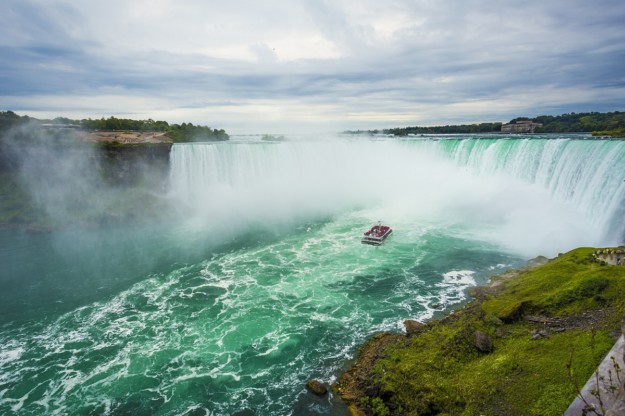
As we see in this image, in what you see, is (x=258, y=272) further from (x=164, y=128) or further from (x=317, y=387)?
(x=164, y=128)

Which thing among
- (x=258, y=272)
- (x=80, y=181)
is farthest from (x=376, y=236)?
(x=80, y=181)

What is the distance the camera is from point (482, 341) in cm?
1176

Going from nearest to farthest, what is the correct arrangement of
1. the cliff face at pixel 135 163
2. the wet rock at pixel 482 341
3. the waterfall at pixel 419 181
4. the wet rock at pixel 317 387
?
1. the wet rock at pixel 482 341
2. the wet rock at pixel 317 387
3. the waterfall at pixel 419 181
4. the cliff face at pixel 135 163

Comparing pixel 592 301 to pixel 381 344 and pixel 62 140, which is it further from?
pixel 62 140

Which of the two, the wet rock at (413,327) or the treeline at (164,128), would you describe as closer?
the wet rock at (413,327)

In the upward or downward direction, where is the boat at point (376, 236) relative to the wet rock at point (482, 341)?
downward

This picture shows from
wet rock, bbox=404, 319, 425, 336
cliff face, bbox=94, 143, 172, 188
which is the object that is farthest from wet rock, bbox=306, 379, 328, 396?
cliff face, bbox=94, 143, 172, 188

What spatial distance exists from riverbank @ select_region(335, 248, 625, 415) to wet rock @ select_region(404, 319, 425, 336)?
0.04m

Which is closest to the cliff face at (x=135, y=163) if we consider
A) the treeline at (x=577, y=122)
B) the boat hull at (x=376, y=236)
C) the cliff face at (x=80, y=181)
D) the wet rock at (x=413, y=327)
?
the cliff face at (x=80, y=181)

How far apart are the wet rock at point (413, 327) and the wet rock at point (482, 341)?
249cm

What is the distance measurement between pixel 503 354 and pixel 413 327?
390 centimetres

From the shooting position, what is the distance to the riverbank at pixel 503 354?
909cm

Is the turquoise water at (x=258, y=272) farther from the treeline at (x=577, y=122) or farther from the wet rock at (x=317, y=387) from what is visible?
the treeline at (x=577, y=122)

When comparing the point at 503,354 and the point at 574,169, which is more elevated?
the point at 574,169
